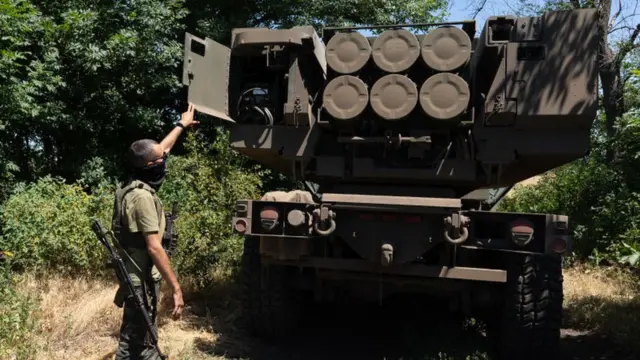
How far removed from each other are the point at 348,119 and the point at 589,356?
301 centimetres

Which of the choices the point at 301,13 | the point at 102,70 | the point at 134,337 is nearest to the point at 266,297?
the point at 134,337

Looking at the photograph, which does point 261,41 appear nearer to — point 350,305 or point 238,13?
point 350,305

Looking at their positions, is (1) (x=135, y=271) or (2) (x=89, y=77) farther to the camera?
(2) (x=89, y=77)

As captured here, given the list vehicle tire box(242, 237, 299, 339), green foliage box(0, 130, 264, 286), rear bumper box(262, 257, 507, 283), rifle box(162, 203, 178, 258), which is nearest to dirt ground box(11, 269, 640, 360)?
vehicle tire box(242, 237, 299, 339)

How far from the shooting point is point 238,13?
1155cm

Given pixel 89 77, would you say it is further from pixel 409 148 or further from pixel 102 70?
pixel 409 148

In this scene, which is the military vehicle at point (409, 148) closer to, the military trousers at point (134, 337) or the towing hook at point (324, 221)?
the towing hook at point (324, 221)

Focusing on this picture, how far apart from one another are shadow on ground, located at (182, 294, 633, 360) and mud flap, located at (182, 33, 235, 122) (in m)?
2.02

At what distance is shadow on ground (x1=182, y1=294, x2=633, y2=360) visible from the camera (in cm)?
475

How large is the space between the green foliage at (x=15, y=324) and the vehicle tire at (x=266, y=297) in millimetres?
1724

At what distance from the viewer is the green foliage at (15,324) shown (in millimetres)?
4051

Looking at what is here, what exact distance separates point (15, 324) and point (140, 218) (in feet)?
6.40

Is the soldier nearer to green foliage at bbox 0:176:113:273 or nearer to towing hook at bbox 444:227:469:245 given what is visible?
towing hook at bbox 444:227:469:245

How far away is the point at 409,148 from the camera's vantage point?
4711mm
